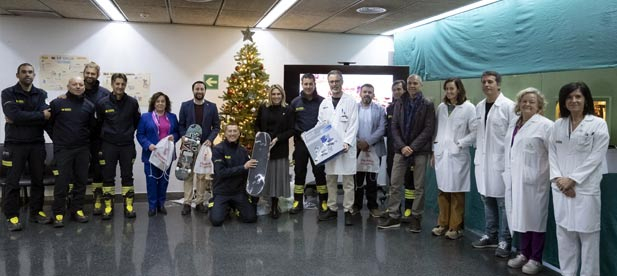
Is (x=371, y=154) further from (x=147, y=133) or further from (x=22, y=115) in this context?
(x=22, y=115)

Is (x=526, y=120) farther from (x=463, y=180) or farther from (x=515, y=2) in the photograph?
(x=515, y=2)

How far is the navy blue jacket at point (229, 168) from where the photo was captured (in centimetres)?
498

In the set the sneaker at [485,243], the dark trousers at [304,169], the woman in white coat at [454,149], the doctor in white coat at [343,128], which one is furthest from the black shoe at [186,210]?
the sneaker at [485,243]

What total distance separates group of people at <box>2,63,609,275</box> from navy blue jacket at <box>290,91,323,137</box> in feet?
0.04

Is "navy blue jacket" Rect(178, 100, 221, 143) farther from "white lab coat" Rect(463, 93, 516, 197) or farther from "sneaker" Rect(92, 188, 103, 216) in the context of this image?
"white lab coat" Rect(463, 93, 516, 197)

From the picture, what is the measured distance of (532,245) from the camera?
3676 mm

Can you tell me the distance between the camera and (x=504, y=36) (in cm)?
510

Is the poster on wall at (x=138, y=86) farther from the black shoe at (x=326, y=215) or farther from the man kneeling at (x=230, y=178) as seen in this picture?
the black shoe at (x=326, y=215)

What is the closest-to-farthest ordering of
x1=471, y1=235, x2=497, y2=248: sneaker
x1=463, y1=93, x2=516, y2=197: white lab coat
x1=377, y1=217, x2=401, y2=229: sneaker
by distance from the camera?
x1=463, y1=93, x2=516, y2=197: white lab coat
x1=471, y1=235, x2=497, y2=248: sneaker
x1=377, y1=217, x2=401, y2=229: sneaker

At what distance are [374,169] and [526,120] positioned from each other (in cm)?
193

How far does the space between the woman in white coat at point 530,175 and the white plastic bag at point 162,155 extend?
3.55 meters

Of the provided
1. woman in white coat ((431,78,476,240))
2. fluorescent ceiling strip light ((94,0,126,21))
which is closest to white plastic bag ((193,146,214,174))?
fluorescent ceiling strip light ((94,0,126,21))

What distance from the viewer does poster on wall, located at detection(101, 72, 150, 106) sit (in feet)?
22.1

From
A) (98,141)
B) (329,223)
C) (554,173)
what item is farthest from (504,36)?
(98,141)
